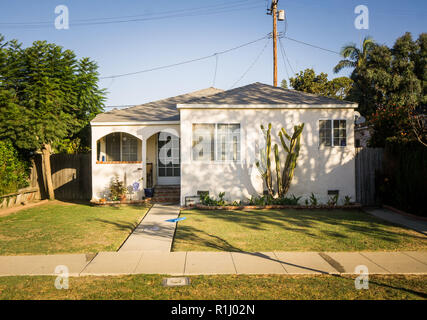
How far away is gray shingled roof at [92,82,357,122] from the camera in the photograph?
40.5ft

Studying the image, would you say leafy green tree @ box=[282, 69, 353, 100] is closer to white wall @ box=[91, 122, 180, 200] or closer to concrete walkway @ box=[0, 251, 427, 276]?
white wall @ box=[91, 122, 180, 200]

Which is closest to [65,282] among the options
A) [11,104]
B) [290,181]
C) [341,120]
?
[290,181]

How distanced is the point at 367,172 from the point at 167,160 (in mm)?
8853

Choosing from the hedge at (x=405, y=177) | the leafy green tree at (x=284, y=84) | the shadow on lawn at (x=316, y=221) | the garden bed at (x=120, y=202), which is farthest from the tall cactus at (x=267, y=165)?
the leafy green tree at (x=284, y=84)

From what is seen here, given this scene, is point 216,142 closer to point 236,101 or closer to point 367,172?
point 236,101

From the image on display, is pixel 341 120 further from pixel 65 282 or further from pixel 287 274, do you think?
pixel 65 282

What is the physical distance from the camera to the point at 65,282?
4789 millimetres

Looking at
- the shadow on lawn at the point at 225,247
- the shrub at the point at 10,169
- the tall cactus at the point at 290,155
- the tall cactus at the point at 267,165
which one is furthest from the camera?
the shrub at the point at 10,169

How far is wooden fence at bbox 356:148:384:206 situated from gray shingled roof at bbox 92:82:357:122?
2063 millimetres

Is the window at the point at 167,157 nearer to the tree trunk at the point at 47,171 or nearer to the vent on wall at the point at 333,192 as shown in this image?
the tree trunk at the point at 47,171

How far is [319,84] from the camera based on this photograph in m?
28.4

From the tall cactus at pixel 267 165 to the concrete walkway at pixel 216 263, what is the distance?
5574 millimetres

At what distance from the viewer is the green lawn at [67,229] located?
265 inches
